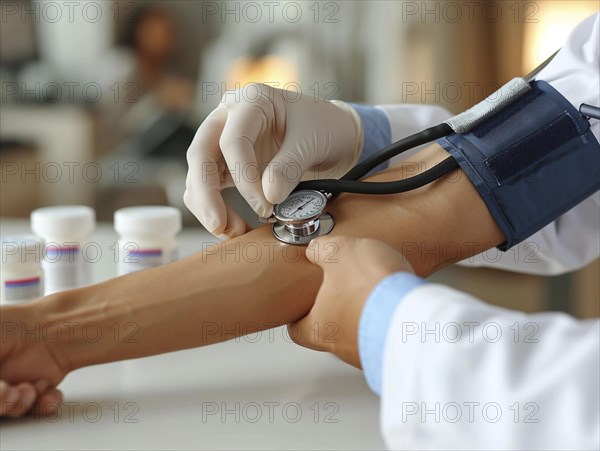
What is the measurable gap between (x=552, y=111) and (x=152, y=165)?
256 centimetres

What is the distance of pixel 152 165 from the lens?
333 cm

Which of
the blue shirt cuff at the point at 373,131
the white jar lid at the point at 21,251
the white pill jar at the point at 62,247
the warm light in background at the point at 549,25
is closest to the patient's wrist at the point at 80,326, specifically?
the white jar lid at the point at 21,251

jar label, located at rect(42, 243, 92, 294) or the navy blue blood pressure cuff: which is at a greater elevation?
the navy blue blood pressure cuff

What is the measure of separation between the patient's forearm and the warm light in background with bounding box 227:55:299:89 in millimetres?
2263

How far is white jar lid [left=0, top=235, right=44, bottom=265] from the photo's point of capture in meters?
0.99

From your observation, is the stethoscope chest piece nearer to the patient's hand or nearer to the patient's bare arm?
the patient's bare arm

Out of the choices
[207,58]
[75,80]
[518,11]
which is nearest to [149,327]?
Answer: [518,11]

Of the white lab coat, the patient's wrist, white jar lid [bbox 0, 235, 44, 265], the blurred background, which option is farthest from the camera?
the blurred background

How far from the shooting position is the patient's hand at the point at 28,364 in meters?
0.77

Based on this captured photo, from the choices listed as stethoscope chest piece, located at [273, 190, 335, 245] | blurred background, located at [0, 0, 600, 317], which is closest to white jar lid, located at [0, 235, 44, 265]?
stethoscope chest piece, located at [273, 190, 335, 245]

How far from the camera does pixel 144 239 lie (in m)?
1.10

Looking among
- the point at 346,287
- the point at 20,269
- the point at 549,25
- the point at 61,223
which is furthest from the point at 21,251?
the point at 549,25

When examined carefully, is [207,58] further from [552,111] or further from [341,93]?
[552,111]

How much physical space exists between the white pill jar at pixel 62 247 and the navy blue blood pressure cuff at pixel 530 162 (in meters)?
0.54
